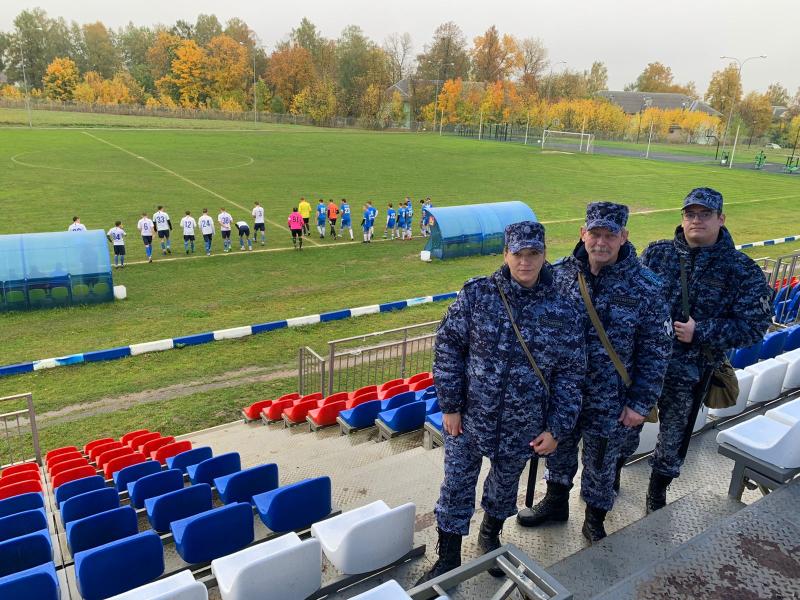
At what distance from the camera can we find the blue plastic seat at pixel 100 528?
13.4 ft

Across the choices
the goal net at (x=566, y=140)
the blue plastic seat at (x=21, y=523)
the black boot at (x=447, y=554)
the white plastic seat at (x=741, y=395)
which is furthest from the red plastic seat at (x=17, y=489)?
the goal net at (x=566, y=140)

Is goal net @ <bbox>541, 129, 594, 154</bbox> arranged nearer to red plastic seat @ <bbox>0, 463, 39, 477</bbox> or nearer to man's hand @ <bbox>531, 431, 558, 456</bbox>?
red plastic seat @ <bbox>0, 463, 39, 477</bbox>

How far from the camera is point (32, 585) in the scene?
3.10 m

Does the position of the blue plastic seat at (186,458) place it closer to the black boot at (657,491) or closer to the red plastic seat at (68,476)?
the red plastic seat at (68,476)

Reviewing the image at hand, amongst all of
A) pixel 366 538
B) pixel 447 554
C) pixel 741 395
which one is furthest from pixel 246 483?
pixel 741 395

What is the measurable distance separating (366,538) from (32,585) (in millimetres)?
1838

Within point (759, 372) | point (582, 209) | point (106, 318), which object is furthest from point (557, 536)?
point (582, 209)

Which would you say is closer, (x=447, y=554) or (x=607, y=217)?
(x=607, y=217)

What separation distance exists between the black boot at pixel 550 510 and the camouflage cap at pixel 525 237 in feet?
6.06

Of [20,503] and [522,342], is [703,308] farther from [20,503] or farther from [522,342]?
[20,503]

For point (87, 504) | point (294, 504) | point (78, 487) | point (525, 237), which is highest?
point (525, 237)

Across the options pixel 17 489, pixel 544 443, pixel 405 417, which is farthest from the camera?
pixel 405 417

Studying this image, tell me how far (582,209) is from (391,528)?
3033cm

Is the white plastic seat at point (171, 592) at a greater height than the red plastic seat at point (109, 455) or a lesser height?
greater
